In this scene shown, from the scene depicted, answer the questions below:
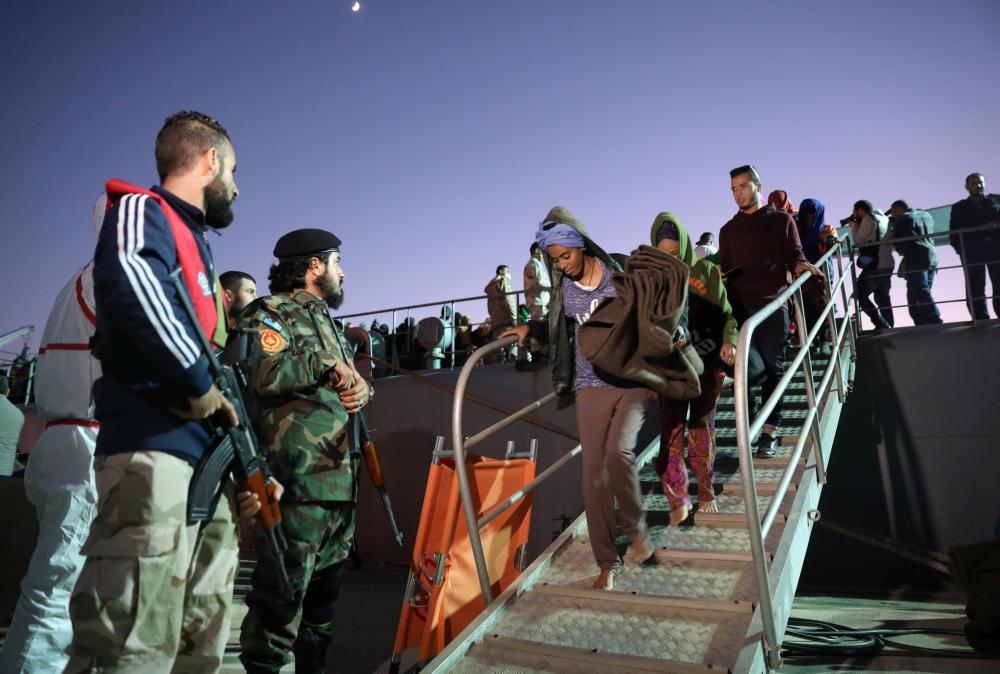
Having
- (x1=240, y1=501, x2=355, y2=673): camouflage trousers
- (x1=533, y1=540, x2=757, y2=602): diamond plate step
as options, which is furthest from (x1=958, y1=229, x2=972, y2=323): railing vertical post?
(x1=240, y1=501, x2=355, y2=673): camouflage trousers

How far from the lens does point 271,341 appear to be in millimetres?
2713

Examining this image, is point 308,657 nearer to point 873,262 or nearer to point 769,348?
point 769,348

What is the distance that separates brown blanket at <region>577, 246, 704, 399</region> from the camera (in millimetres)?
2979

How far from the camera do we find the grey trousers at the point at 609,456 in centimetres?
304

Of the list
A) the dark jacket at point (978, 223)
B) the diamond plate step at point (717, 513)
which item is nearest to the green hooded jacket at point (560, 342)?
the diamond plate step at point (717, 513)

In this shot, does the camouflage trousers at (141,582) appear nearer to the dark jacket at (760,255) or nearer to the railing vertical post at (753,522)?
the railing vertical post at (753,522)

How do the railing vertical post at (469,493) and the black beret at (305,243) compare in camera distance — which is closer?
the black beret at (305,243)

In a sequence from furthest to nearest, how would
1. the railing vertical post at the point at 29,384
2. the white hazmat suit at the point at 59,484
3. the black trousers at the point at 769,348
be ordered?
the railing vertical post at the point at 29,384 < the black trousers at the point at 769,348 < the white hazmat suit at the point at 59,484

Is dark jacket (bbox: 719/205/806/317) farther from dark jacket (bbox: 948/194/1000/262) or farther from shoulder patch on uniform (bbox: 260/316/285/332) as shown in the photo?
shoulder patch on uniform (bbox: 260/316/285/332)

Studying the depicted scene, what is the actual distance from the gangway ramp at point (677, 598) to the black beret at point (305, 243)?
1.84 meters

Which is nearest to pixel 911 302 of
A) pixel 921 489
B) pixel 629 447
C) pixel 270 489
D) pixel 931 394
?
pixel 931 394

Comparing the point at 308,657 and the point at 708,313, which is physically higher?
the point at 708,313

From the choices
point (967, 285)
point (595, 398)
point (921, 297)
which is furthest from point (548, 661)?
point (921, 297)

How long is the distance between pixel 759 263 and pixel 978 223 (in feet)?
13.1
